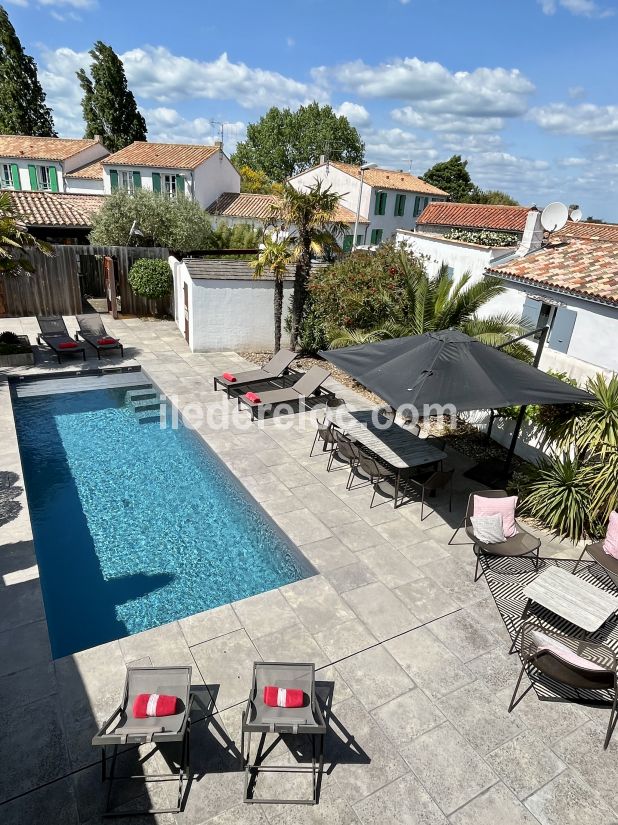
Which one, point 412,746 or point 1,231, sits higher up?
point 1,231

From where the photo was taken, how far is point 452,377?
7.96m

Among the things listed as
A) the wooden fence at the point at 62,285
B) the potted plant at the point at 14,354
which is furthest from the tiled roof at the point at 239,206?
the potted plant at the point at 14,354

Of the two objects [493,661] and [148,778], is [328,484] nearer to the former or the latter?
[493,661]

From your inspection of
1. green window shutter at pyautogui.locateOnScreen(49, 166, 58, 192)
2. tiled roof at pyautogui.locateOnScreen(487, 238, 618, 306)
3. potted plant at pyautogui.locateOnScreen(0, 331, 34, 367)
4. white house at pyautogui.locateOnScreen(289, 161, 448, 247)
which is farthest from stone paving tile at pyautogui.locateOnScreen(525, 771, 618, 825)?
green window shutter at pyautogui.locateOnScreen(49, 166, 58, 192)

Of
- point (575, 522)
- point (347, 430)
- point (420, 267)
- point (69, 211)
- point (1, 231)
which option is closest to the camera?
point (575, 522)

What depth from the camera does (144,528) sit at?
8.82 m

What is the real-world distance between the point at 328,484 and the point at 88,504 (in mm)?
4564

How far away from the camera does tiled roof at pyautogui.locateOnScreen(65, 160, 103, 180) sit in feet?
140

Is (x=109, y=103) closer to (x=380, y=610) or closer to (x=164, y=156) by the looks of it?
(x=164, y=156)

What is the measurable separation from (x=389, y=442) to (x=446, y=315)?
4734mm

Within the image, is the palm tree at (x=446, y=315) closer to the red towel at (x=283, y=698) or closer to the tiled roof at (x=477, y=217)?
the red towel at (x=283, y=698)

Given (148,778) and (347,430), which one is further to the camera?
(347,430)

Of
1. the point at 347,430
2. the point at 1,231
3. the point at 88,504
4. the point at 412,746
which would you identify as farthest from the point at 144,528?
the point at 1,231

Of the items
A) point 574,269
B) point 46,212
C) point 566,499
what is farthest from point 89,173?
point 566,499
